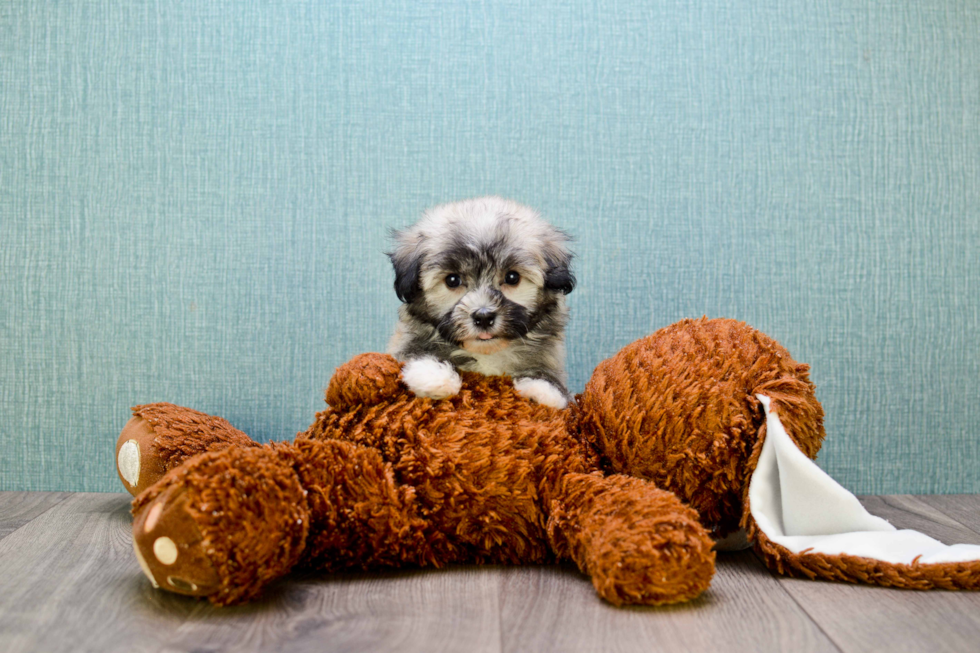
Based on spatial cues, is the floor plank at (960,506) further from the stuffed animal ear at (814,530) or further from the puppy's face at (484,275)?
the puppy's face at (484,275)

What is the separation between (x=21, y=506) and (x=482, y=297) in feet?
4.33

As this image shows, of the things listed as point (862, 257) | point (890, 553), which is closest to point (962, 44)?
point (862, 257)

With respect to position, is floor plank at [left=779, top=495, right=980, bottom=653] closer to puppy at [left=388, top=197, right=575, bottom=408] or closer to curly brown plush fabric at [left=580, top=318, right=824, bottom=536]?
curly brown plush fabric at [left=580, top=318, right=824, bottom=536]

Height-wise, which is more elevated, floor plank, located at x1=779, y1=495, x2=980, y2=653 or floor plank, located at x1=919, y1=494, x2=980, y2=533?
floor plank, located at x1=779, y1=495, x2=980, y2=653

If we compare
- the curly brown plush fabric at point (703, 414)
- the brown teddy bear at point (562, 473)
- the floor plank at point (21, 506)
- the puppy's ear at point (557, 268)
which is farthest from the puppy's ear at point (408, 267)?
the floor plank at point (21, 506)

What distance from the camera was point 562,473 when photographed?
4.44 ft

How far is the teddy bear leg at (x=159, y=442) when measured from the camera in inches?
64.2

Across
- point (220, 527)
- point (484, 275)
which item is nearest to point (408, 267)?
point (484, 275)

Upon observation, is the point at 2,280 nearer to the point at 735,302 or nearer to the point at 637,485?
Answer: the point at 637,485

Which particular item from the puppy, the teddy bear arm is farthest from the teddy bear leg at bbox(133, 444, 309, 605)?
the puppy

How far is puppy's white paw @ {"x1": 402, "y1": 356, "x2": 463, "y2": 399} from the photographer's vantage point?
137cm

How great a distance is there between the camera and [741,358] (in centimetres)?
141

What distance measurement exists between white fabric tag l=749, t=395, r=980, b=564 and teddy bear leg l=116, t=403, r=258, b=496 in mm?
1095

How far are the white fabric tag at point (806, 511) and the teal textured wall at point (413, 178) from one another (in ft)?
2.30
